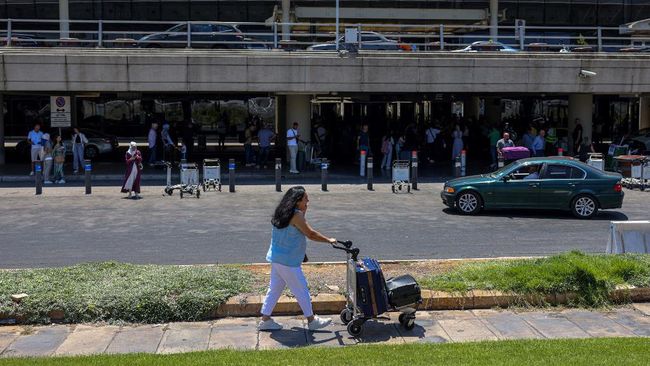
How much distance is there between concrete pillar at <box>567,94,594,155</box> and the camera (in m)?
30.1

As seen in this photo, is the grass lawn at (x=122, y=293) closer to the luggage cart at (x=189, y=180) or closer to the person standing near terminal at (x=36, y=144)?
the luggage cart at (x=189, y=180)

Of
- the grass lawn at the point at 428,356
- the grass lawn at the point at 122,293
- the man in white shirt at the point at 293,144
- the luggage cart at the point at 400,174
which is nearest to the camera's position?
the grass lawn at the point at 428,356

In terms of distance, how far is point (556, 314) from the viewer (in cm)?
946

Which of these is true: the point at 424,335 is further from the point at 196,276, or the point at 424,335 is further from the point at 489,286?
the point at 196,276

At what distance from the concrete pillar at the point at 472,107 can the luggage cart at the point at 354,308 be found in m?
29.6

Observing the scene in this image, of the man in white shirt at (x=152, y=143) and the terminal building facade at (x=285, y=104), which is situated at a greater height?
the terminal building facade at (x=285, y=104)

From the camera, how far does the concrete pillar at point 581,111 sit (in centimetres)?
3006

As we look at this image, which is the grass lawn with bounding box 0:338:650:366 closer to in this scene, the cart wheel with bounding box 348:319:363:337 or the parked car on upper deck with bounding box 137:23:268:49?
the cart wheel with bounding box 348:319:363:337

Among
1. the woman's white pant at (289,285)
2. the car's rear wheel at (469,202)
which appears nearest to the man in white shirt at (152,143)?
the car's rear wheel at (469,202)

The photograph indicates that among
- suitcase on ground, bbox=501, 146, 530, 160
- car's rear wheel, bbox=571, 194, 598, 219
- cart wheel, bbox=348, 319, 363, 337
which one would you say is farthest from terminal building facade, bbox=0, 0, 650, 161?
cart wheel, bbox=348, 319, 363, 337

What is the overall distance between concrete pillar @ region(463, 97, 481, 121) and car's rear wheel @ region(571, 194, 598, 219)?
1994cm

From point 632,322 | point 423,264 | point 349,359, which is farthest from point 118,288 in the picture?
point 632,322

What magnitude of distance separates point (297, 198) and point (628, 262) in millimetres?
4942

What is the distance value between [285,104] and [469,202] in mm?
17903
